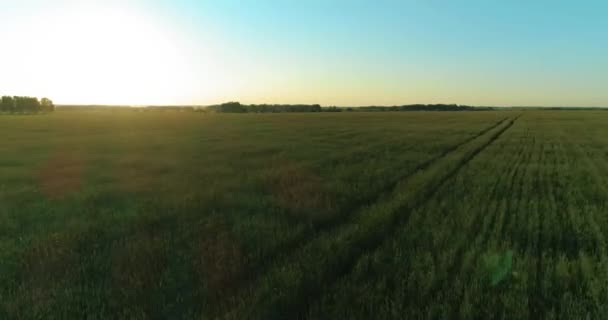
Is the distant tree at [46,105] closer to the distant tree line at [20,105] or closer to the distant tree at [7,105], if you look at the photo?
the distant tree line at [20,105]

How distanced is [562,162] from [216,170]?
16148 millimetres

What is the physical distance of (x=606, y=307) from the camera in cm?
436

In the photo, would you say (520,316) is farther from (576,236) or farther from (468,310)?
(576,236)

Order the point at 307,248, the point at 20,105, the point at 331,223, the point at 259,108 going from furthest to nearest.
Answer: the point at 259,108
the point at 20,105
the point at 331,223
the point at 307,248

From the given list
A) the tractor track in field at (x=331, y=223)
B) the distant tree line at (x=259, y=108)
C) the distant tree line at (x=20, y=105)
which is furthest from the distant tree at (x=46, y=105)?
the tractor track in field at (x=331, y=223)

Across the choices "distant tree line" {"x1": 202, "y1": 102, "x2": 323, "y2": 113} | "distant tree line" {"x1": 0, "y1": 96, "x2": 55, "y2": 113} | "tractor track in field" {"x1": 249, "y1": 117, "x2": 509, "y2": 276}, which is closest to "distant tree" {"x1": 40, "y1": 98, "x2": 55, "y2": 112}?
"distant tree line" {"x1": 0, "y1": 96, "x2": 55, "y2": 113}

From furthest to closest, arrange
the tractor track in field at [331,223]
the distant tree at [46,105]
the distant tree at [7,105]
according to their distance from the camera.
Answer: the distant tree at [46,105], the distant tree at [7,105], the tractor track in field at [331,223]

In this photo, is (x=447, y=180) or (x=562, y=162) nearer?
(x=447, y=180)

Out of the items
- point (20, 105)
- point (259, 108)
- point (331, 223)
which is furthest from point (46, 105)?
point (331, 223)

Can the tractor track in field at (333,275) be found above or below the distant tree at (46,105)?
below

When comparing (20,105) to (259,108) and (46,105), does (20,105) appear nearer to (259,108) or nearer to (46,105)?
(46,105)

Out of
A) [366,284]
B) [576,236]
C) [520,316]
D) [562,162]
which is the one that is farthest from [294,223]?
[562,162]

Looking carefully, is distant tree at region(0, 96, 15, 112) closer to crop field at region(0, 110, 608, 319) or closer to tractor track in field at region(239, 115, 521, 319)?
crop field at region(0, 110, 608, 319)

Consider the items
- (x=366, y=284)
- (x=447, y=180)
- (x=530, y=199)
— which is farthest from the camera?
(x=447, y=180)
